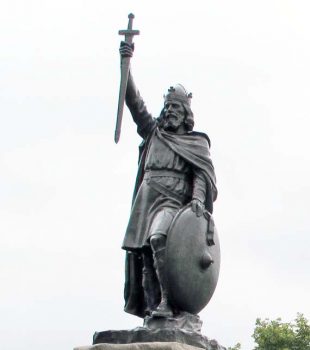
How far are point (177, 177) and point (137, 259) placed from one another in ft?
3.27

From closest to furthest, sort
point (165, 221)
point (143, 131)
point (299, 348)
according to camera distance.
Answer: point (165, 221)
point (143, 131)
point (299, 348)

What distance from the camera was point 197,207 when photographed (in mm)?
12094

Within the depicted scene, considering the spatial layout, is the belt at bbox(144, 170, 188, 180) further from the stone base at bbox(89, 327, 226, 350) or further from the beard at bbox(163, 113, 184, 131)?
the stone base at bbox(89, 327, 226, 350)

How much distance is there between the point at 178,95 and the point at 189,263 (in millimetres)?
2011

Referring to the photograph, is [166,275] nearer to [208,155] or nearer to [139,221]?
[139,221]

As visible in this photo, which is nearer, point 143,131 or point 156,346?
point 156,346

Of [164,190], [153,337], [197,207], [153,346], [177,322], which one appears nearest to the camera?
[153,346]

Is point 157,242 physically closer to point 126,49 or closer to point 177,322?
point 177,322

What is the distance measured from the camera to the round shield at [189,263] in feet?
38.8

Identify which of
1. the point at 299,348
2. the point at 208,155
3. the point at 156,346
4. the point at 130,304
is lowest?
the point at 156,346

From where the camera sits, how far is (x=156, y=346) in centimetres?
1120

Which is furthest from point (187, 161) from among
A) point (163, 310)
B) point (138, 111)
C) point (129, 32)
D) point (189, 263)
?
point (163, 310)

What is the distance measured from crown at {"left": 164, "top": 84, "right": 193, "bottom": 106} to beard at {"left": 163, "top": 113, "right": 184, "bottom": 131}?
7.0 inches

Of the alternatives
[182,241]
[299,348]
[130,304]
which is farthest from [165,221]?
[299,348]
